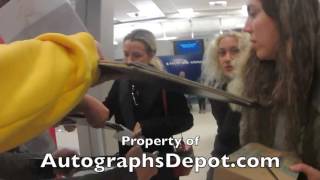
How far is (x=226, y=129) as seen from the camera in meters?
1.60

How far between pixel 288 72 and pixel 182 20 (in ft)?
37.4

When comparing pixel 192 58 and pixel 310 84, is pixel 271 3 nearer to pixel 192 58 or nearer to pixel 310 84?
pixel 310 84

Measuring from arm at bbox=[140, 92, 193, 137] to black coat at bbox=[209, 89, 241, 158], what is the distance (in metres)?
0.15

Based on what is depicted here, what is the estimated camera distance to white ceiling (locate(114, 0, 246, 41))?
9.46m

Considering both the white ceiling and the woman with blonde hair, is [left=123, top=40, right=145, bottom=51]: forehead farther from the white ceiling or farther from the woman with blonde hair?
the white ceiling

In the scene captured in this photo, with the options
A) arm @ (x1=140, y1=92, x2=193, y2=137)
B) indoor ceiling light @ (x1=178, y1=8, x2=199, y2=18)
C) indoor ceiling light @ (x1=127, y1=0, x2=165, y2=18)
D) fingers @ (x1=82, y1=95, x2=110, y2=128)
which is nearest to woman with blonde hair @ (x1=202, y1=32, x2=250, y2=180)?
arm @ (x1=140, y1=92, x2=193, y2=137)

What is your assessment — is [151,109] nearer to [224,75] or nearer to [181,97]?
[181,97]

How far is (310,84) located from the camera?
887mm

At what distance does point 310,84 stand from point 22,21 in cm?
78

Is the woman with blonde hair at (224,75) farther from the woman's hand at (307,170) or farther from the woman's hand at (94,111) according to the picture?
the woman's hand at (94,111)

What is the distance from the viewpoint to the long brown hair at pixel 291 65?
2.85ft

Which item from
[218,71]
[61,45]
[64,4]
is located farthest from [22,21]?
[218,71]

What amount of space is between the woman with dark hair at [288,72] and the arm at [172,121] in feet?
2.17

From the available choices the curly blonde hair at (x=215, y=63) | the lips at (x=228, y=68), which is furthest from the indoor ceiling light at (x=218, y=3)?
the lips at (x=228, y=68)
